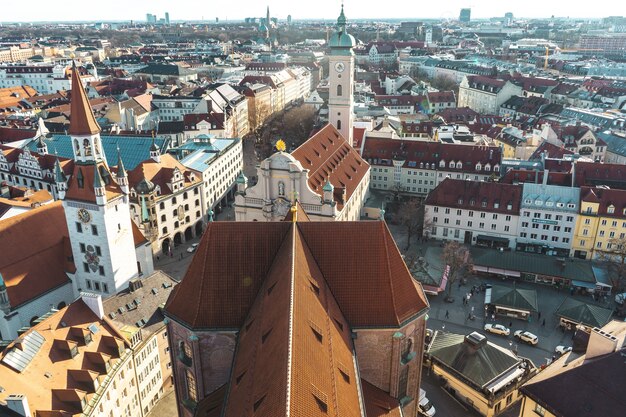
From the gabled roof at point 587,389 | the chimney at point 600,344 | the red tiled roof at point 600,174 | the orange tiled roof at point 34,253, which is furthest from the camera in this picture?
the red tiled roof at point 600,174

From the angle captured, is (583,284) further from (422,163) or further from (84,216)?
(84,216)

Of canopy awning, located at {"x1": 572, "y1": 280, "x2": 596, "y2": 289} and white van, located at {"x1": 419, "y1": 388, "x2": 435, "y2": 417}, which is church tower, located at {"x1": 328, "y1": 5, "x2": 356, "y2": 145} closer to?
canopy awning, located at {"x1": 572, "y1": 280, "x2": 596, "y2": 289}

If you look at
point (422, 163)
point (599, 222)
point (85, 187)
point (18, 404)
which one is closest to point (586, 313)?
point (599, 222)

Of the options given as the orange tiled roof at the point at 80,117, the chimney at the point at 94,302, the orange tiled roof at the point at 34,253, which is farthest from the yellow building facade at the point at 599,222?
the orange tiled roof at the point at 34,253

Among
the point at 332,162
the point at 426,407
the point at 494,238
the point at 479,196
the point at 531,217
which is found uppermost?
the point at 332,162

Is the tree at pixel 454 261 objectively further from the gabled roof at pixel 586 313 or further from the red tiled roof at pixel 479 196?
the gabled roof at pixel 586 313

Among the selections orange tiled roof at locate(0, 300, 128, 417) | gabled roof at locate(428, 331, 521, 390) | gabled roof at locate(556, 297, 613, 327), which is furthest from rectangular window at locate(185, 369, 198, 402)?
gabled roof at locate(556, 297, 613, 327)
